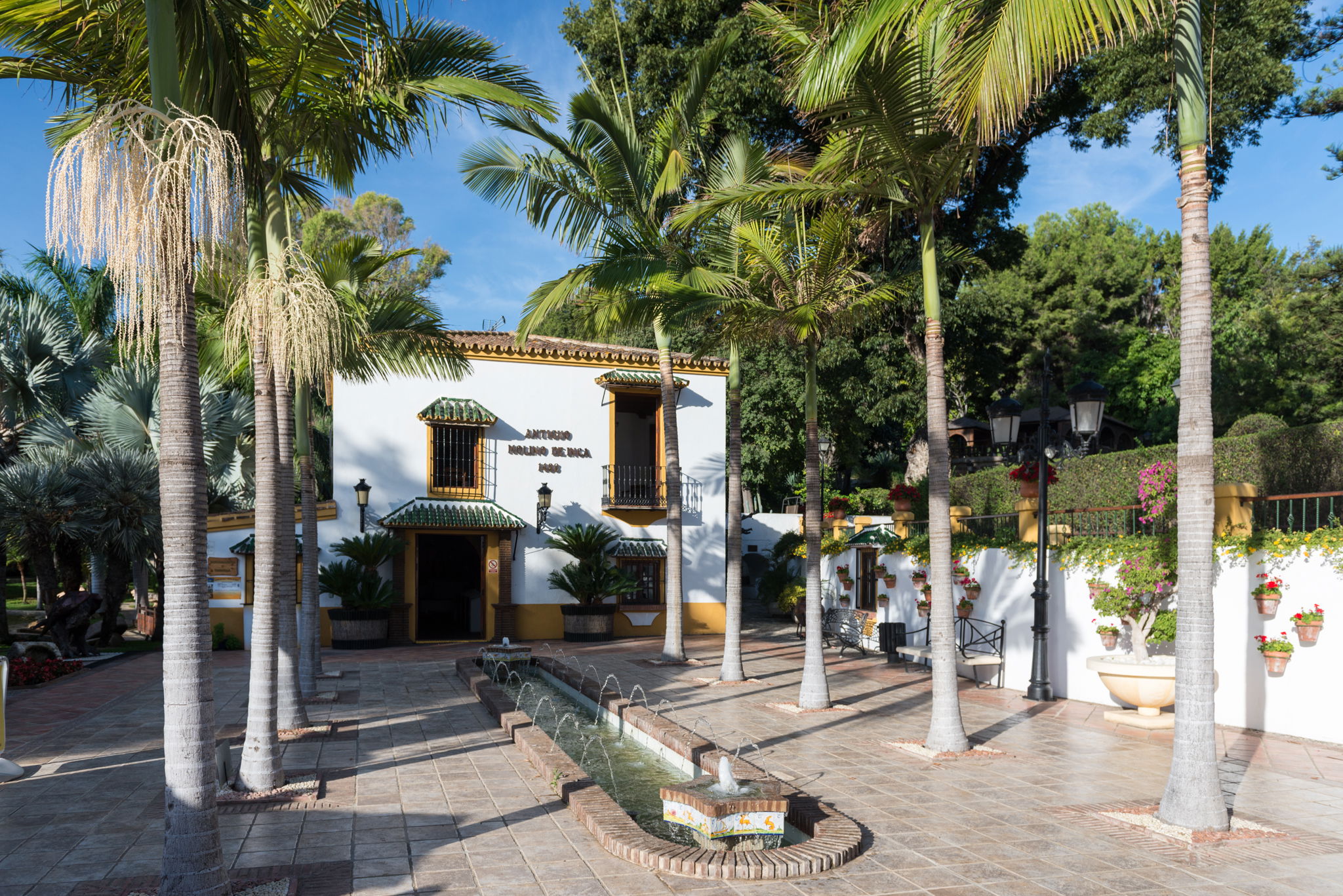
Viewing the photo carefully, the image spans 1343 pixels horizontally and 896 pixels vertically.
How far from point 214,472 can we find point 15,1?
657 inches

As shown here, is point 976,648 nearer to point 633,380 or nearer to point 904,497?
point 904,497

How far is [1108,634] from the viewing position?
35.3 feet

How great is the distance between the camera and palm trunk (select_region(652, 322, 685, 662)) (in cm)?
1470

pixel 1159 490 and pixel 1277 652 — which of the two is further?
pixel 1159 490

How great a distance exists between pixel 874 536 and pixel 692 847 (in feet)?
37.3

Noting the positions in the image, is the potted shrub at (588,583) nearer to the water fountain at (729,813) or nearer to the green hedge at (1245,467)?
the green hedge at (1245,467)

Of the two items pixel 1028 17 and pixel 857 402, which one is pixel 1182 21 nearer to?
pixel 1028 17

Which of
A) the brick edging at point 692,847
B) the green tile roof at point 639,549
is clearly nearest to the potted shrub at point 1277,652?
the brick edging at point 692,847

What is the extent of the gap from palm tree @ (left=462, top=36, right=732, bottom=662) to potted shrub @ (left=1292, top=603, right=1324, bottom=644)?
801cm

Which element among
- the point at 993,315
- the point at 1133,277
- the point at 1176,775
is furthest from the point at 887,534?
the point at 1133,277

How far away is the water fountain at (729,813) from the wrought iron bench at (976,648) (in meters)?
7.30

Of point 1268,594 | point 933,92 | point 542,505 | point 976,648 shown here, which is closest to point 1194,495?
point 1268,594

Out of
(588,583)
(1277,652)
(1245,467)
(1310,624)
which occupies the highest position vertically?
(1245,467)

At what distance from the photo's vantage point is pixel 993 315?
21438 mm
